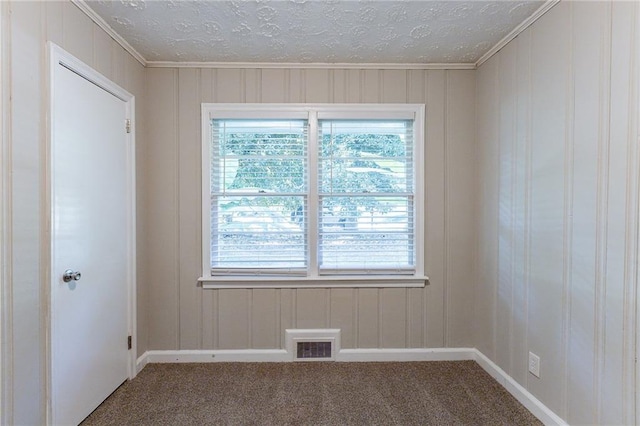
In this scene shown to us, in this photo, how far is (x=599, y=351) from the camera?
4.69ft

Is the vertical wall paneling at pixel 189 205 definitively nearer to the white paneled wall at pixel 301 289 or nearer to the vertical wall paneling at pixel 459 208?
the white paneled wall at pixel 301 289

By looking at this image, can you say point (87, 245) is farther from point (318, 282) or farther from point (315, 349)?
point (315, 349)

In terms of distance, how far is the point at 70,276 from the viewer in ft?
5.41

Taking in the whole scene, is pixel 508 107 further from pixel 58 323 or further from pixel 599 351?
pixel 58 323

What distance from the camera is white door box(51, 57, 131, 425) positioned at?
1589mm

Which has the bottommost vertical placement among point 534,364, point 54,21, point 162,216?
point 534,364

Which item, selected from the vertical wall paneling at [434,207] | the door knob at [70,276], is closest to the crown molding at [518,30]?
the vertical wall paneling at [434,207]

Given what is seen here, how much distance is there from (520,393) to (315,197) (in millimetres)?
1932

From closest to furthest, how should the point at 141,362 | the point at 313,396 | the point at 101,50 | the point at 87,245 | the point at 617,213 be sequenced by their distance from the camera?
1. the point at 617,213
2. the point at 87,245
3. the point at 101,50
4. the point at 313,396
5. the point at 141,362

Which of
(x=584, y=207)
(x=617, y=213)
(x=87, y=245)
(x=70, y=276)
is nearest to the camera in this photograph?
(x=617, y=213)

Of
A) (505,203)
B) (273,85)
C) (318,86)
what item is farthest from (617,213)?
(273,85)

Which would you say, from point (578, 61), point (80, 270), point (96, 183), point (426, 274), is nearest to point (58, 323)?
point (80, 270)

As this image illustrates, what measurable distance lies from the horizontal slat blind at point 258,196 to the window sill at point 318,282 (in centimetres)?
7

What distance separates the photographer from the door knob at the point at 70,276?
1625mm
